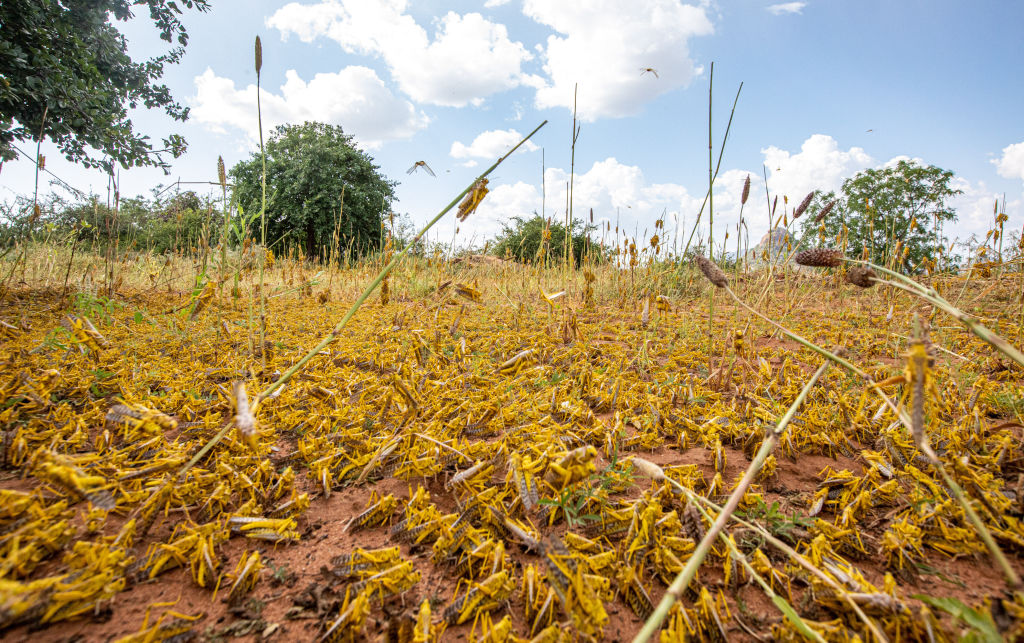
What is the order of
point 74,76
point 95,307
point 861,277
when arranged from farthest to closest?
point 74,76 < point 95,307 < point 861,277

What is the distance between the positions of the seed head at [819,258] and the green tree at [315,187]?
14.0 metres

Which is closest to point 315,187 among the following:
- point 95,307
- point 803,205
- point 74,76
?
point 74,76

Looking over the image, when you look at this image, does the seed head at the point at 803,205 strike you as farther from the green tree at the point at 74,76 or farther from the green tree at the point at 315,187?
the green tree at the point at 315,187

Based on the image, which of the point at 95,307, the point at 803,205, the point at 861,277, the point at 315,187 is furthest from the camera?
the point at 315,187

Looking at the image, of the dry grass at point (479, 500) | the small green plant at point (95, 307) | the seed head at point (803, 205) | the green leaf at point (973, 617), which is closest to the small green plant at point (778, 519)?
the dry grass at point (479, 500)

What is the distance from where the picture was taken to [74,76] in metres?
3.51

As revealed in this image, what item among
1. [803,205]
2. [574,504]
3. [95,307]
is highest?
[803,205]

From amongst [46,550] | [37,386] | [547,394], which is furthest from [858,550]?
[37,386]

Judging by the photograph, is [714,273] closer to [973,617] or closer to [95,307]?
[973,617]

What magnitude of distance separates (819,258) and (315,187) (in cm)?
1619

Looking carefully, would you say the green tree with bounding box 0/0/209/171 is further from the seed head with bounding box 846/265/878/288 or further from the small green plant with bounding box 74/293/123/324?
the seed head with bounding box 846/265/878/288

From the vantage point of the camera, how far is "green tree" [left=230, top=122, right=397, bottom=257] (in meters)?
14.2

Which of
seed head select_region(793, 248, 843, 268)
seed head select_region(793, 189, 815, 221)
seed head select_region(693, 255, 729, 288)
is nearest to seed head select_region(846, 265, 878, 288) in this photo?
seed head select_region(793, 248, 843, 268)

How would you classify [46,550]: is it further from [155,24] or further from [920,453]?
[155,24]
